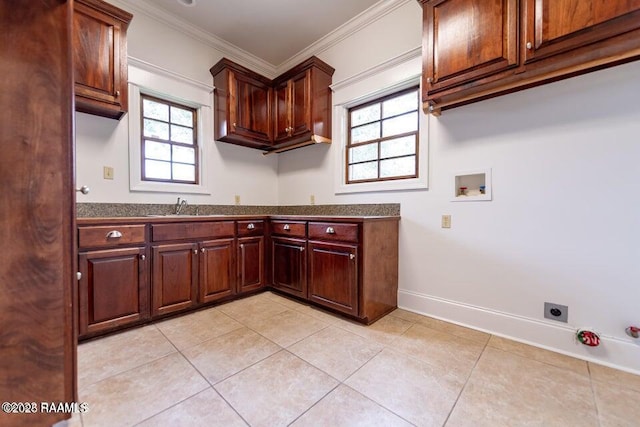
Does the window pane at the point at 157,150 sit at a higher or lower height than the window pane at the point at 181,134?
lower

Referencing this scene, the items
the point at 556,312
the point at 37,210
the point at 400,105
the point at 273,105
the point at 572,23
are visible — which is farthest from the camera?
the point at 273,105

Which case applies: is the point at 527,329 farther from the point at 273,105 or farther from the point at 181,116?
the point at 181,116

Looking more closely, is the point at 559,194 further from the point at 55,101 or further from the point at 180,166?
the point at 180,166

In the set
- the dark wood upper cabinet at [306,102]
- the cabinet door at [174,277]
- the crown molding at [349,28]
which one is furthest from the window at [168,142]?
the crown molding at [349,28]

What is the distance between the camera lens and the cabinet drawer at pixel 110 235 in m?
1.80

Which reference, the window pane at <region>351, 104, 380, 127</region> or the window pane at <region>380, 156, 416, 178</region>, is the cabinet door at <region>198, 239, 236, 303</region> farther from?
the window pane at <region>351, 104, 380, 127</region>

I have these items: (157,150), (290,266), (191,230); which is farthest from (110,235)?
(290,266)

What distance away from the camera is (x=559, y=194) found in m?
1.70

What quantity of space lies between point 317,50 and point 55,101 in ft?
9.30

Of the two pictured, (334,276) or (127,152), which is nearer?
(334,276)

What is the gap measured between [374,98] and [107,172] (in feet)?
8.88

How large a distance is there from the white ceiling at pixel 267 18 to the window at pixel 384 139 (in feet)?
3.11

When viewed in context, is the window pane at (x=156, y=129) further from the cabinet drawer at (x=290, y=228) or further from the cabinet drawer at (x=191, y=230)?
the cabinet drawer at (x=290, y=228)

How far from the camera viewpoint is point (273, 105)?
3.22m
